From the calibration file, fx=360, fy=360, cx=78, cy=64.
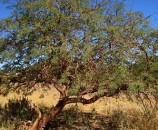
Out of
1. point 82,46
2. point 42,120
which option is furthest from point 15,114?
point 82,46

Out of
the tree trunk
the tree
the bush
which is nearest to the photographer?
the tree

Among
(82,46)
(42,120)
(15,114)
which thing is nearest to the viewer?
(82,46)

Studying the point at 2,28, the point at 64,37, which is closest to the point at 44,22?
the point at 64,37

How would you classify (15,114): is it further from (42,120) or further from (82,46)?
(82,46)

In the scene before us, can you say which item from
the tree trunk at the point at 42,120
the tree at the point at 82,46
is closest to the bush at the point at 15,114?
the tree trunk at the point at 42,120

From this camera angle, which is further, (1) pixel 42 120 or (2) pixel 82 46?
(1) pixel 42 120

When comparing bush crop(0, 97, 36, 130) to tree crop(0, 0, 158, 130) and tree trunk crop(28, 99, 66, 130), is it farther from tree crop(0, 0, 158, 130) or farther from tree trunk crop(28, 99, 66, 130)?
tree crop(0, 0, 158, 130)

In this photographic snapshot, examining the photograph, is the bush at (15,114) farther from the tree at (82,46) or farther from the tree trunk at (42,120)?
the tree at (82,46)

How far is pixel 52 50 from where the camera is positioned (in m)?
9.80

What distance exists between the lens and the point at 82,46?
9.96m

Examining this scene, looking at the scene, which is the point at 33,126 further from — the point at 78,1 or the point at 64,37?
the point at 78,1

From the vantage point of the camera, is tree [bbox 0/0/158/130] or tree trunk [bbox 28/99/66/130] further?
tree trunk [bbox 28/99/66/130]

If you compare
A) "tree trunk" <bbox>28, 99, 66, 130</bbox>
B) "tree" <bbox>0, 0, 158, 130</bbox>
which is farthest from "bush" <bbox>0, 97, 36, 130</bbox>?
"tree" <bbox>0, 0, 158, 130</bbox>

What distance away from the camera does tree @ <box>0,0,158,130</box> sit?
384 inches
